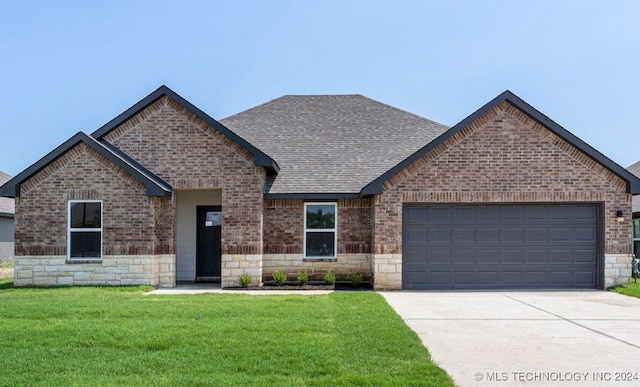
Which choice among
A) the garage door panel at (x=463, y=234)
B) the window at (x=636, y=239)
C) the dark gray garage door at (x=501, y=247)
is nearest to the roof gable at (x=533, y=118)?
the dark gray garage door at (x=501, y=247)

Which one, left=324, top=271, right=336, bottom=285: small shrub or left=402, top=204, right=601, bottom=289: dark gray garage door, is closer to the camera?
left=402, top=204, right=601, bottom=289: dark gray garage door

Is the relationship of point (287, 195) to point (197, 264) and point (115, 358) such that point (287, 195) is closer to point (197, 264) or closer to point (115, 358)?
point (197, 264)

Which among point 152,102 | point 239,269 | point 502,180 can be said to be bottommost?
point 239,269

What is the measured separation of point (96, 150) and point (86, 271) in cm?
336

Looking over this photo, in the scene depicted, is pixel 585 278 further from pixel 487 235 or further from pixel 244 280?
pixel 244 280

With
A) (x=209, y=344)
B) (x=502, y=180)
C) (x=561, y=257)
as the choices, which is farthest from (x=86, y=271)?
(x=561, y=257)

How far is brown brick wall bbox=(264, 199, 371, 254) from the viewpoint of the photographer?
15773mm

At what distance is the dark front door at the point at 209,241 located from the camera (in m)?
17.0

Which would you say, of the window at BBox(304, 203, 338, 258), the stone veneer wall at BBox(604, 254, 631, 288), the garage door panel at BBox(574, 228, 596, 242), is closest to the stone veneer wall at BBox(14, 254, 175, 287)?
the window at BBox(304, 203, 338, 258)

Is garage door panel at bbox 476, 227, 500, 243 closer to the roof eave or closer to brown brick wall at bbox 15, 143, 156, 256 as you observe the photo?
the roof eave

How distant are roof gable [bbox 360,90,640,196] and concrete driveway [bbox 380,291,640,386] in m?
3.23

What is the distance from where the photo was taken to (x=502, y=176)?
48.1 ft

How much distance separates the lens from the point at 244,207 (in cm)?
1499

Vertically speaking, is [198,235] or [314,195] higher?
[314,195]
